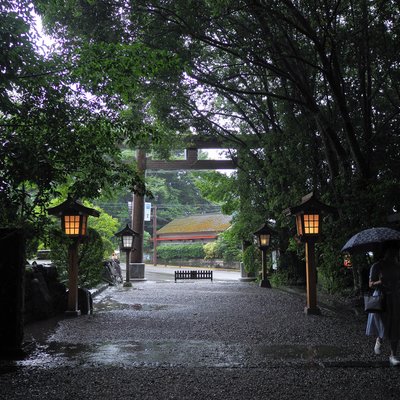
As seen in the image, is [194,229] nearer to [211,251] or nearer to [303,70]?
[211,251]

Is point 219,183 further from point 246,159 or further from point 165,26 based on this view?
point 165,26

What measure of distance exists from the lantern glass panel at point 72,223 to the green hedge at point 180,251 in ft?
108

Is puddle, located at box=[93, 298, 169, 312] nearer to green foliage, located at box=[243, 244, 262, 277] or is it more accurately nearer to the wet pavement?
the wet pavement

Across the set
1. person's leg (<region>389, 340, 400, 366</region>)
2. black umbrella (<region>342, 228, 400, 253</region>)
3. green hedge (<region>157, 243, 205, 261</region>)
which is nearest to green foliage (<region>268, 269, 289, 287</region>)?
black umbrella (<region>342, 228, 400, 253</region>)

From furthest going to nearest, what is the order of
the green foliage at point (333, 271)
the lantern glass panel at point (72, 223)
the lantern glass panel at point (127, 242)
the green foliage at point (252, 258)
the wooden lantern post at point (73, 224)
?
the green foliage at point (252, 258) < the lantern glass panel at point (127, 242) < the green foliage at point (333, 271) < the lantern glass panel at point (72, 223) < the wooden lantern post at point (73, 224)

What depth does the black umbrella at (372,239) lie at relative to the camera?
19.4ft

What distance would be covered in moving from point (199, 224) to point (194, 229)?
40.2 inches

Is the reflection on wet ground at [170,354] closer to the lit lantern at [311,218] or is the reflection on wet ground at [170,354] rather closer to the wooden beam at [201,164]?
the lit lantern at [311,218]

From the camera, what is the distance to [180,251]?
43625mm

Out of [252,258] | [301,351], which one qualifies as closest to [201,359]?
[301,351]

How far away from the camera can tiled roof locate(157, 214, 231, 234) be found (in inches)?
1690

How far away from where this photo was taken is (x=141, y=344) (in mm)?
6480

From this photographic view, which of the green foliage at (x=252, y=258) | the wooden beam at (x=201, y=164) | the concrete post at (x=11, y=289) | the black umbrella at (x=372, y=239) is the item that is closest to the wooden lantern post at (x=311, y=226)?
the black umbrella at (x=372, y=239)

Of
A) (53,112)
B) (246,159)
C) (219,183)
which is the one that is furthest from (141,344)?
(219,183)
